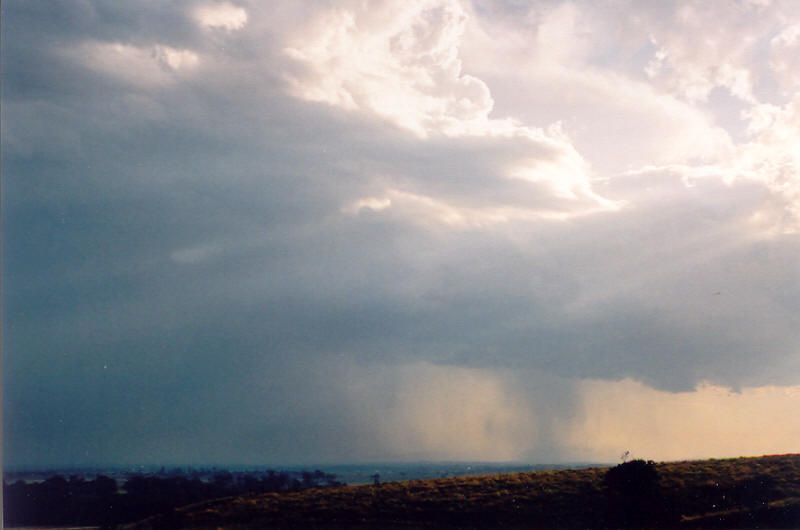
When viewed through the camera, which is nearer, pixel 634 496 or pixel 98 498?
pixel 634 496

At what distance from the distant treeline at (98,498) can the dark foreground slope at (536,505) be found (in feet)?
6.74

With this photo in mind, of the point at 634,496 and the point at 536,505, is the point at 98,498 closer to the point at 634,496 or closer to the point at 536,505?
the point at 536,505

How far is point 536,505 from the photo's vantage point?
18.3 metres

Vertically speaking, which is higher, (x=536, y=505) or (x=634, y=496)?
(x=634, y=496)

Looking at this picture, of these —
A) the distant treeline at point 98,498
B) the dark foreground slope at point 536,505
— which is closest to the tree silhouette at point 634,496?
the dark foreground slope at point 536,505

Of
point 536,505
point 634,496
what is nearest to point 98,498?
point 536,505

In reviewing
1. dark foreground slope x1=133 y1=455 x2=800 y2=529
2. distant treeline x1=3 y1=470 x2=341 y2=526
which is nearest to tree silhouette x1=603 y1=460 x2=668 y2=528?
dark foreground slope x1=133 y1=455 x2=800 y2=529

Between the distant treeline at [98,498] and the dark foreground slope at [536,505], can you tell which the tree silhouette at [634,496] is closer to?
the dark foreground slope at [536,505]

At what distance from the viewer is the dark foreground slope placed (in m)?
16.9

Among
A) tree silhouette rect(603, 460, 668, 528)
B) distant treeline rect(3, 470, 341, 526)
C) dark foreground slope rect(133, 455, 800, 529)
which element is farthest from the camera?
distant treeline rect(3, 470, 341, 526)

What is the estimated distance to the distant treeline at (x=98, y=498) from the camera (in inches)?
712

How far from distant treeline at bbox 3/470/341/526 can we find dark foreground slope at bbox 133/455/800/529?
2054mm

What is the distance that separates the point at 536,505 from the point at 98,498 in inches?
602

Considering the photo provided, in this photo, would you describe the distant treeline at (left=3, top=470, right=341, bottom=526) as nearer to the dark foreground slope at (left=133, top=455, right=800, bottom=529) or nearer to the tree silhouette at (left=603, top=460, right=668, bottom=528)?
the dark foreground slope at (left=133, top=455, right=800, bottom=529)
